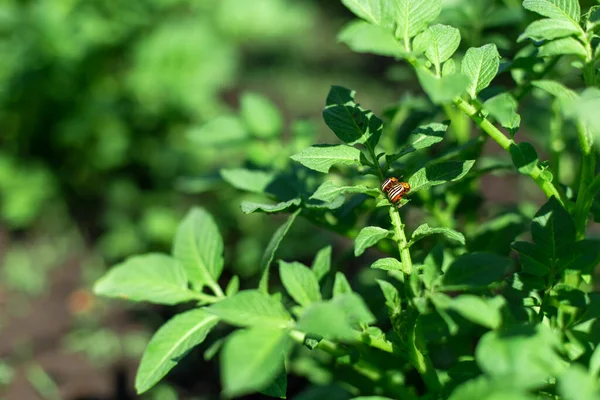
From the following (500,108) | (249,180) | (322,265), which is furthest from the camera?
(249,180)

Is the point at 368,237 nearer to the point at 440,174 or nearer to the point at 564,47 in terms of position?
the point at 440,174

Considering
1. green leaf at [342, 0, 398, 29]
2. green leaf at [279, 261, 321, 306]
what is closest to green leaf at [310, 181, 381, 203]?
green leaf at [279, 261, 321, 306]

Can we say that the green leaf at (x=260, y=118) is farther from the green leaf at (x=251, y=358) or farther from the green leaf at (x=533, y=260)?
the green leaf at (x=251, y=358)

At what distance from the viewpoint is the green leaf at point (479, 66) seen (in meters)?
0.89

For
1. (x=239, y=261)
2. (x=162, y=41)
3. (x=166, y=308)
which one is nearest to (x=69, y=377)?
(x=166, y=308)

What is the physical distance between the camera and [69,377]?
2.13 metres

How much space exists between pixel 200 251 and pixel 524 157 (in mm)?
597

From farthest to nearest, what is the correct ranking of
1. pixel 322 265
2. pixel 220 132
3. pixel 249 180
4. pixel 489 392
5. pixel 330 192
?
pixel 220 132
pixel 249 180
pixel 322 265
pixel 330 192
pixel 489 392

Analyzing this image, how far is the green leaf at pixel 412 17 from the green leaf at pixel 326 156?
178 millimetres

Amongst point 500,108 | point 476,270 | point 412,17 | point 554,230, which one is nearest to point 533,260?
point 554,230

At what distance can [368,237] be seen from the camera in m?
0.90

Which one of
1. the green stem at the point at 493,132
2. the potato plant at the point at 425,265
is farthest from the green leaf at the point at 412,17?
the green stem at the point at 493,132

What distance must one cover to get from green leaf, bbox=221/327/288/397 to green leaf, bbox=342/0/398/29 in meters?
0.45

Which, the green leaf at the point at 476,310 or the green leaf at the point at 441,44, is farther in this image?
the green leaf at the point at 441,44
